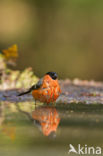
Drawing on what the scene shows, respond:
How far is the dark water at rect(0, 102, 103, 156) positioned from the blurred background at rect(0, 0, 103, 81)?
1563 centimetres

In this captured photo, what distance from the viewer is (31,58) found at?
918 inches

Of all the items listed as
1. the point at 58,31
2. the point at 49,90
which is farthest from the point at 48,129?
the point at 58,31

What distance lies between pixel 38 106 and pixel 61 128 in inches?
101

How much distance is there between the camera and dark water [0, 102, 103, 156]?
450 cm

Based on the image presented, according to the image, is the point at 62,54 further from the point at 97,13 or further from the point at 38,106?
the point at 38,106

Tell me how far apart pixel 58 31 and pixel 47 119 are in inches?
720

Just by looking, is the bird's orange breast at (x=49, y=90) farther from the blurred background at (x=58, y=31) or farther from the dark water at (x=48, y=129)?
the blurred background at (x=58, y=31)

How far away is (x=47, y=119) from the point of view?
21.4 ft

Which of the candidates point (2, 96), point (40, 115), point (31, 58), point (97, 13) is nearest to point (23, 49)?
point (31, 58)

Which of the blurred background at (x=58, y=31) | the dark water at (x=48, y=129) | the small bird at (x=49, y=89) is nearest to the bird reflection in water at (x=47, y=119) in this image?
the dark water at (x=48, y=129)

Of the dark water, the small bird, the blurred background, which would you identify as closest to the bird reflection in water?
the dark water

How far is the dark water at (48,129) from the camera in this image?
4500 mm

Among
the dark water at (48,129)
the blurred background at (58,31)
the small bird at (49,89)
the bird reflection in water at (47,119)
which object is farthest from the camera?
the blurred background at (58,31)

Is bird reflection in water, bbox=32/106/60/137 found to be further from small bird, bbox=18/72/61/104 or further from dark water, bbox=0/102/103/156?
small bird, bbox=18/72/61/104
